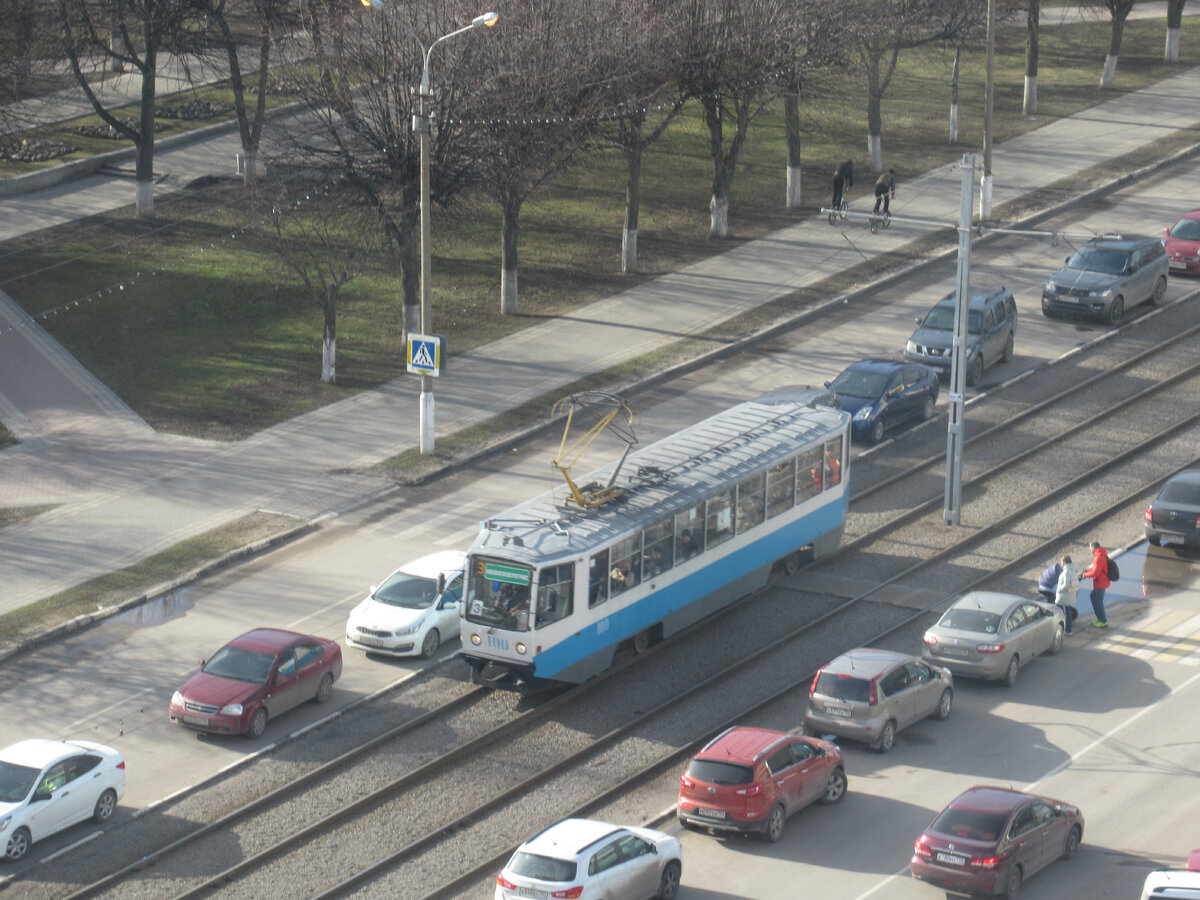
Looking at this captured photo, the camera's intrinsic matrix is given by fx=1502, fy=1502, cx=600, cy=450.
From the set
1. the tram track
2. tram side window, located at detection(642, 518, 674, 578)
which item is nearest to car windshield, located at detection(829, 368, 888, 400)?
the tram track

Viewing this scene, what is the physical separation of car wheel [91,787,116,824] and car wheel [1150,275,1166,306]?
103 feet

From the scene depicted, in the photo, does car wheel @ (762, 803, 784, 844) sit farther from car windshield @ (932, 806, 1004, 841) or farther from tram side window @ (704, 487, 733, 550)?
tram side window @ (704, 487, 733, 550)

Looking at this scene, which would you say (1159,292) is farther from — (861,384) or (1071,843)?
(1071,843)

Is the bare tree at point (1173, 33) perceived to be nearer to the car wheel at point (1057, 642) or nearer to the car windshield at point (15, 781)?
the car wheel at point (1057, 642)

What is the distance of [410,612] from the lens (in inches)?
1016

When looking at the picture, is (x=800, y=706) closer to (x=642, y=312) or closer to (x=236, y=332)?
(x=642, y=312)

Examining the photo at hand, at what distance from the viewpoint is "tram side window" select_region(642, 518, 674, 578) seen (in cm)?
2486

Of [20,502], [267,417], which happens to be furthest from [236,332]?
[20,502]

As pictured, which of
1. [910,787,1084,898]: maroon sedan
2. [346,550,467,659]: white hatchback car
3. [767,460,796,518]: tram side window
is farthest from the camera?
[767,460,796,518]: tram side window

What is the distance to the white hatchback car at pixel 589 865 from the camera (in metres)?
17.3

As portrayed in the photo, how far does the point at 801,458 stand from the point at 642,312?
15.8 meters

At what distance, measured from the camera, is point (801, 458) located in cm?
2786

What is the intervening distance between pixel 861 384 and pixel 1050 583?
8.69 m

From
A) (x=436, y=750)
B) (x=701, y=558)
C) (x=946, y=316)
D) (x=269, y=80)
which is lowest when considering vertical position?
(x=436, y=750)
